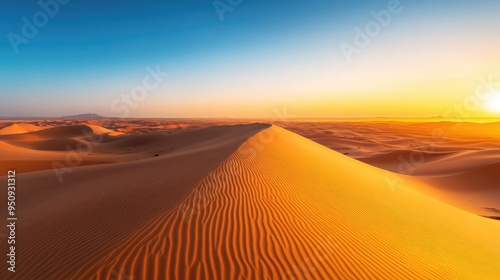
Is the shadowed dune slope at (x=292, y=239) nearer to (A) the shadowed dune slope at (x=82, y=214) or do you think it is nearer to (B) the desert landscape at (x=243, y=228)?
(B) the desert landscape at (x=243, y=228)

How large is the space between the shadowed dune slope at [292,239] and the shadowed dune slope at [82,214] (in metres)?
0.43

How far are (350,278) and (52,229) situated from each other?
6336 mm

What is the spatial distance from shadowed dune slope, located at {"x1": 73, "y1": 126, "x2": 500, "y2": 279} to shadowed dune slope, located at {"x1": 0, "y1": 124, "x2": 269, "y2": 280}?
429 mm

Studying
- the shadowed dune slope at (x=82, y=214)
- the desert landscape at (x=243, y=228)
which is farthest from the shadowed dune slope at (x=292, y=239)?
the shadowed dune slope at (x=82, y=214)

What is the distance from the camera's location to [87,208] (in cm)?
664

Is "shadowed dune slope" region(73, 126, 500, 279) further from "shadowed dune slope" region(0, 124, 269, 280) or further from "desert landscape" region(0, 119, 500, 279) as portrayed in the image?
"shadowed dune slope" region(0, 124, 269, 280)

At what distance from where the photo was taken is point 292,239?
4363 millimetres

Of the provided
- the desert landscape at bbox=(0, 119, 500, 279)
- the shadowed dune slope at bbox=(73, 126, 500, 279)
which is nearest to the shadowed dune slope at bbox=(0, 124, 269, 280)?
the desert landscape at bbox=(0, 119, 500, 279)

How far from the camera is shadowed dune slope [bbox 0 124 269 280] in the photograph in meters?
4.16

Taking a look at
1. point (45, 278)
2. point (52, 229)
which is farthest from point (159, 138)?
point (45, 278)

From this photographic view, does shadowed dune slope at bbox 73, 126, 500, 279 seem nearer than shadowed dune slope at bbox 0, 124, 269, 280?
Yes

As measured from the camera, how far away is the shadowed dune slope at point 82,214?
164 inches

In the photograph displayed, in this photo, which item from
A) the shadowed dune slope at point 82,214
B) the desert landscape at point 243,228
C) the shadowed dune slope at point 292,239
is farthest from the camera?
the shadowed dune slope at point 82,214

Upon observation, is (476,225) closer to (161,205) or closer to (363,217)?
(363,217)
